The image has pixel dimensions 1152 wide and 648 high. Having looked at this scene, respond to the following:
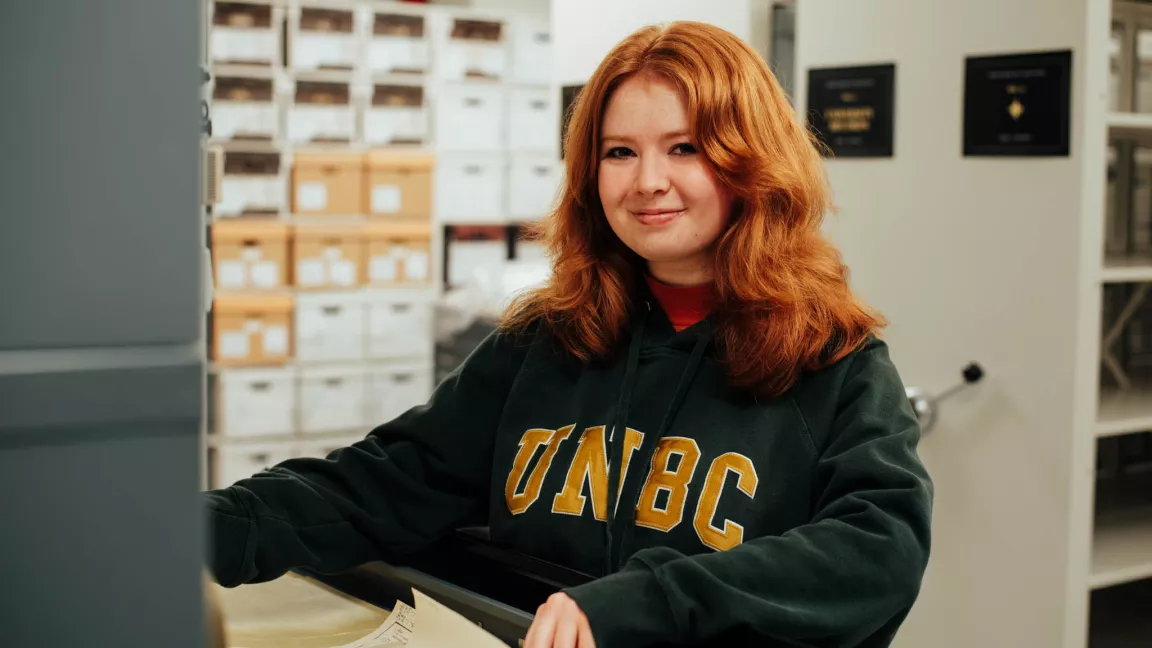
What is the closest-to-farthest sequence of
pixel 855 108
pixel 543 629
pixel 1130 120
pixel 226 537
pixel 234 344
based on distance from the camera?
pixel 543 629 < pixel 226 537 < pixel 1130 120 < pixel 855 108 < pixel 234 344

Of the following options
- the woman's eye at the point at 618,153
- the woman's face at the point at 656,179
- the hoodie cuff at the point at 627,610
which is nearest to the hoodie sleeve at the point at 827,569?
the hoodie cuff at the point at 627,610

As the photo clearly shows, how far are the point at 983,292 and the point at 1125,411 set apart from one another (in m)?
0.43

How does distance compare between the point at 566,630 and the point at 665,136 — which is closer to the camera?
the point at 566,630

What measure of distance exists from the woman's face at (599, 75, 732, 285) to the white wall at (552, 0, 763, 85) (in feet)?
4.79

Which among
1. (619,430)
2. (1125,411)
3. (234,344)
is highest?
(619,430)

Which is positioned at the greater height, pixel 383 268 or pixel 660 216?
pixel 660 216

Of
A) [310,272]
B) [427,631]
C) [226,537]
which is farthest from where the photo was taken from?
[310,272]

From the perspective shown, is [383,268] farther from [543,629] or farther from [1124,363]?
[543,629]

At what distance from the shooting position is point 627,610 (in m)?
1.02

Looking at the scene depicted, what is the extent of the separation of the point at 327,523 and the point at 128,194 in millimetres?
939

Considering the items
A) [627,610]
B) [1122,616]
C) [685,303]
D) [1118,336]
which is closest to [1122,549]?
[1122,616]

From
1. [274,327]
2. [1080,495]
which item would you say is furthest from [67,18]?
[274,327]

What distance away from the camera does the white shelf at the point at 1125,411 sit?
2416 millimetres

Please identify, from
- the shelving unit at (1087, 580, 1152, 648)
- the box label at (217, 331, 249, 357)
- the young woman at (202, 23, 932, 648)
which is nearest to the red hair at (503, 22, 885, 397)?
the young woman at (202, 23, 932, 648)
